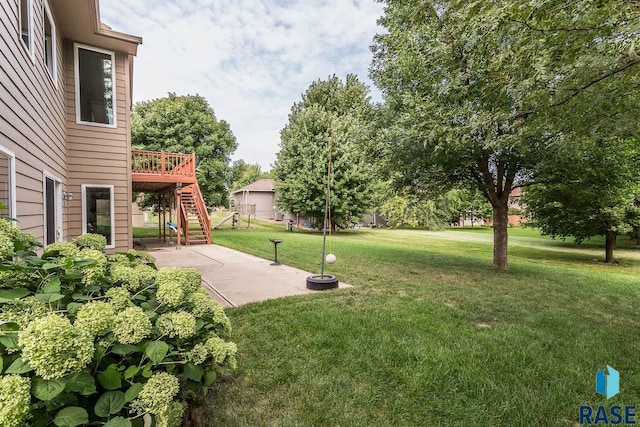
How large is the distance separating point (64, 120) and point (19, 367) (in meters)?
6.82

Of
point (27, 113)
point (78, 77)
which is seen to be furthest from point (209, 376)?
point (78, 77)

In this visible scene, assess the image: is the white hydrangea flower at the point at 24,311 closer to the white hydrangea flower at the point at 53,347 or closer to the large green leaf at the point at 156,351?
the white hydrangea flower at the point at 53,347

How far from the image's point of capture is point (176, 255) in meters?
9.25

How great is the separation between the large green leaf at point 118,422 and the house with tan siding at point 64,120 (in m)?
2.72

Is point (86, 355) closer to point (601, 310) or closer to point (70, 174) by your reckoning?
point (601, 310)

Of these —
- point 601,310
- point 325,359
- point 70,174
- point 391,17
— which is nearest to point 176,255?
point 70,174

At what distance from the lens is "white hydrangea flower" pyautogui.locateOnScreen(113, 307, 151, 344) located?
4.15 ft

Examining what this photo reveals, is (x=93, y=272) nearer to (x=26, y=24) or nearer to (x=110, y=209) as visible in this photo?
(x=26, y=24)

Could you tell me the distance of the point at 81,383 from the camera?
110 cm

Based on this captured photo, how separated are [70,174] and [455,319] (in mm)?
7458

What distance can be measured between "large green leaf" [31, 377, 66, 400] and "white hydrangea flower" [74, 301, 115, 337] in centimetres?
17

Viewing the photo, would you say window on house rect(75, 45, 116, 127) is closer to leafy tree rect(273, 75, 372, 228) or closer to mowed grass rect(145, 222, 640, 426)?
mowed grass rect(145, 222, 640, 426)

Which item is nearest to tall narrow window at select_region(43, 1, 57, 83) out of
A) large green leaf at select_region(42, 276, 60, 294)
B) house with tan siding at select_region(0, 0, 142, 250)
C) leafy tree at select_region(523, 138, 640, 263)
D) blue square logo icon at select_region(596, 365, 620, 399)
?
house with tan siding at select_region(0, 0, 142, 250)

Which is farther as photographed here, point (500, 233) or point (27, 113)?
point (500, 233)
